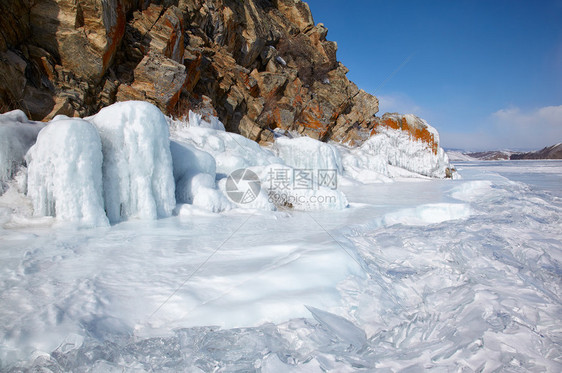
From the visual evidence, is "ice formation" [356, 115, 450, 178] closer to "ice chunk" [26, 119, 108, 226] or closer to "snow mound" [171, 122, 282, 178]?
"snow mound" [171, 122, 282, 178]

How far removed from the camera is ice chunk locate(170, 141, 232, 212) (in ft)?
16.9

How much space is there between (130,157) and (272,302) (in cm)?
339

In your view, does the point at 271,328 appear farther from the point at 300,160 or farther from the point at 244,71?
the point at 244,71

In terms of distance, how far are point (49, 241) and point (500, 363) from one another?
380cm

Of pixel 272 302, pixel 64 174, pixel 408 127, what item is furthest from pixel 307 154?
pixel 272 302

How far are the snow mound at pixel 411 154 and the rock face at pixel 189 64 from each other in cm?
88

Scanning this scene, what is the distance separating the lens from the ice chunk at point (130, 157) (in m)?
4.09

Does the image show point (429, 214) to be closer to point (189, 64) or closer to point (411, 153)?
point (189, 64)

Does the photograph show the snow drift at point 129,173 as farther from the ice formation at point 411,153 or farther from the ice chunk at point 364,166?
the ice formation at point 411,153

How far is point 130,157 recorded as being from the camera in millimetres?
4203

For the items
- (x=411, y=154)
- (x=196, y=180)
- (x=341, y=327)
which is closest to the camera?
(x=341, y=327)

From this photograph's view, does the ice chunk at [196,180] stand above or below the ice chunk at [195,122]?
below

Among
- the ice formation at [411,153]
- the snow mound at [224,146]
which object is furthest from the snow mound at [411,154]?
the snow mound at [224,146]

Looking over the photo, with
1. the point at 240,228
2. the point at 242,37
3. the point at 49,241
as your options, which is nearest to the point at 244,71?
the point at 242,37
